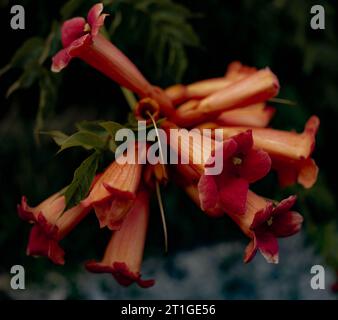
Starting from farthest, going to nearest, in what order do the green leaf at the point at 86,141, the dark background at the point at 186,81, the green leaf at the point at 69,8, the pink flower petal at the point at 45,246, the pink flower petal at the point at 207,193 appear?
the dark background at the point at 186,81 → the green leaf at the point at 69,8 → the pink flower petal at the point at 45,246 → the green leaf at the point at 86,141 → the pink flower petal at the point at 207,193

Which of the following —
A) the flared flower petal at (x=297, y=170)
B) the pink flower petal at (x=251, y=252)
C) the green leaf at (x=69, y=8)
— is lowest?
the pink flower petal at (x=251, y=252)

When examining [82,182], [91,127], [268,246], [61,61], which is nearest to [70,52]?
[61,61]

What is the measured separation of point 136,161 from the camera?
192 cm

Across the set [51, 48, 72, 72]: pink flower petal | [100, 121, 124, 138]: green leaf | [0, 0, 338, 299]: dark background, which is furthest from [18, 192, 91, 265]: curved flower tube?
[0, 0, 338, 299]: dark background

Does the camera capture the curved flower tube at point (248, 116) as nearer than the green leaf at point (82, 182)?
No

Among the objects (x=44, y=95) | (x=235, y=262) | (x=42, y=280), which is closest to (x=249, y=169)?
(x=44, y=95)

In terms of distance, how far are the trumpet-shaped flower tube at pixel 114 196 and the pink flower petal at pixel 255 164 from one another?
0.94ft

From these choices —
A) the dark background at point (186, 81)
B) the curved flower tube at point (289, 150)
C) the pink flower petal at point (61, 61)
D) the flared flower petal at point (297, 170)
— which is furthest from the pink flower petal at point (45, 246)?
the dark background at point (186, 81)

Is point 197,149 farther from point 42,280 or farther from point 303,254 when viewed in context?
point 303,254

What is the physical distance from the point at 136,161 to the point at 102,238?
→ 1.91 meters

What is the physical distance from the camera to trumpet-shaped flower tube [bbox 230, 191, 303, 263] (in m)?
1.83

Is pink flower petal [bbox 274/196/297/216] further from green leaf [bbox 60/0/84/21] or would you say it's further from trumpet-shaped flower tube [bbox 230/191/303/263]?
green leaf [bbox 60/0/84/21]

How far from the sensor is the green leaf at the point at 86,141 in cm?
183

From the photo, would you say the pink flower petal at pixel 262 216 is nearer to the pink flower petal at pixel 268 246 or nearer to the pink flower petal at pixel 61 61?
the pink flower petal at pixel 268 246
